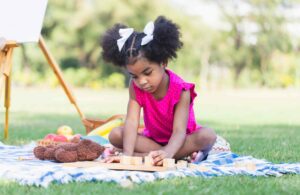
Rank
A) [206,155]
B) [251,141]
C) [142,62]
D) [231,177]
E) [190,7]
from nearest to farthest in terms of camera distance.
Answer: [231,177] < [142,62] < [206,155] < [251,141] < [190,7]

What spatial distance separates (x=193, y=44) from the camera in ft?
95.3

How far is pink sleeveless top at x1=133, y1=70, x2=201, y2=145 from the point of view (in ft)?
12.3

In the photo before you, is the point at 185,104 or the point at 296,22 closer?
the point at 185,104

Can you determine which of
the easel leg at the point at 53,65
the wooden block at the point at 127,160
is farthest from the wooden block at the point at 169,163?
the easel leg at the point at 53,65

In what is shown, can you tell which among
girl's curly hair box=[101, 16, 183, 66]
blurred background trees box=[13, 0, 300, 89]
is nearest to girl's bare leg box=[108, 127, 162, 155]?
girl's curly hair box=[101, 16, 183, 66]

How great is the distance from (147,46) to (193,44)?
2565 cm

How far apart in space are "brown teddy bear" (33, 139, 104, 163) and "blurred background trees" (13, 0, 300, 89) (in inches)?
912

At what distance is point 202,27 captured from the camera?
2916 cm

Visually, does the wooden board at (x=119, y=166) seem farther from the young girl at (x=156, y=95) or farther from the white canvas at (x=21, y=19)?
the white canvas at (x=21, y=19)

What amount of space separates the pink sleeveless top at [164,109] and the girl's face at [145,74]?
17 centimetres

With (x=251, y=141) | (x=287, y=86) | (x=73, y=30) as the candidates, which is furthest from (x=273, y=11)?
(x=251, y=141)

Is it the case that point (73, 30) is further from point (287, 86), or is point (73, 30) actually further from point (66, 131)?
point (66, 131)

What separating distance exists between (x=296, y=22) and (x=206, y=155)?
1188 inches

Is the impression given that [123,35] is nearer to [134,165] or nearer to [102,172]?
[134,165]
